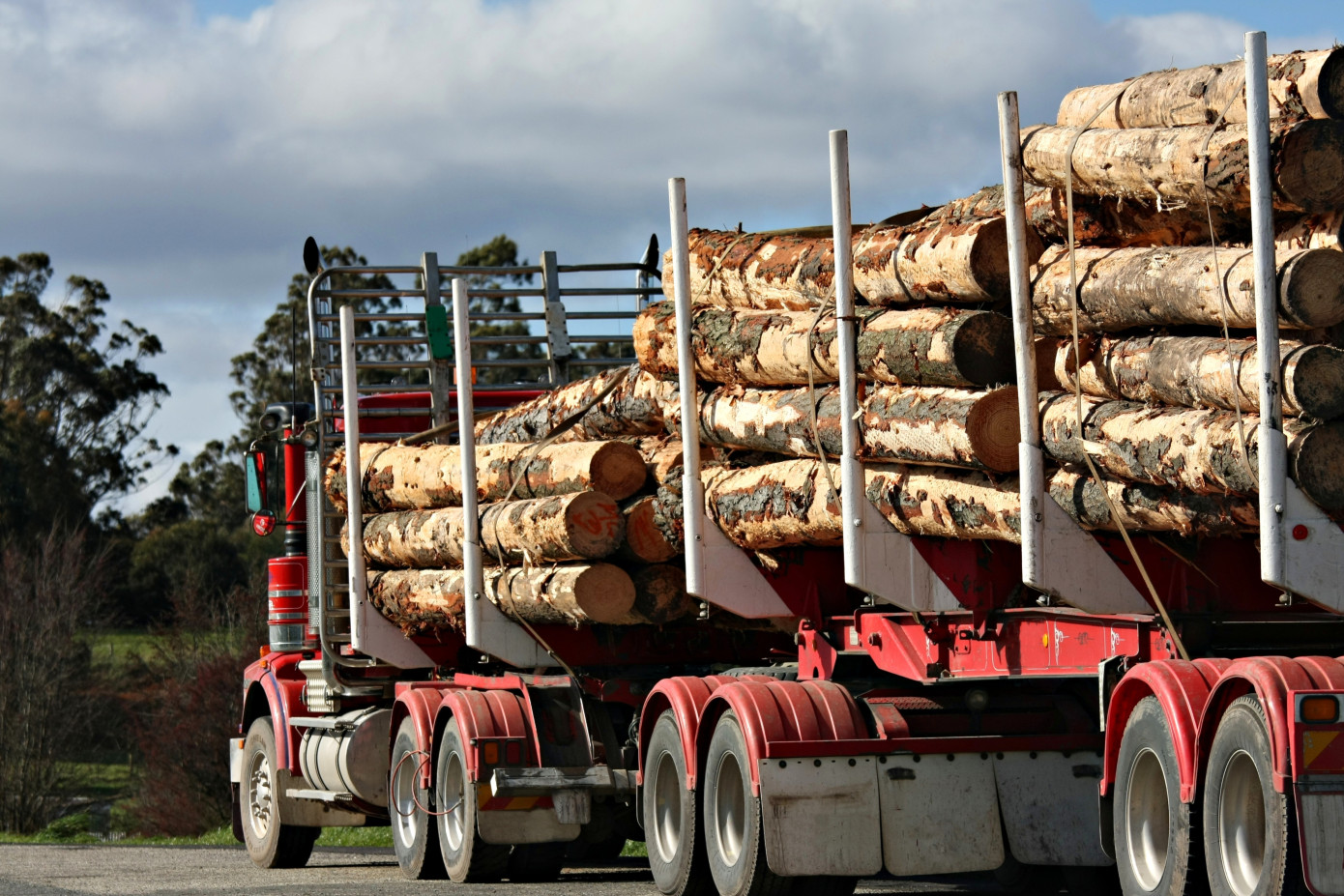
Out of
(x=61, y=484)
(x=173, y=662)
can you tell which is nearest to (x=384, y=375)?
(x=173, y=662)

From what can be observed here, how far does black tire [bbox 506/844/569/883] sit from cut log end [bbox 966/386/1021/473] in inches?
219

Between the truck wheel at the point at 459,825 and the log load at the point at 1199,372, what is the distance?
5.77m

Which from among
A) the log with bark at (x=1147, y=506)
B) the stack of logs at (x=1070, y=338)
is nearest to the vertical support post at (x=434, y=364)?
the stack of logs at (x=1070, y=338)

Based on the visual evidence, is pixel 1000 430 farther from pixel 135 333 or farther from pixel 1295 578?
pixel 135 333

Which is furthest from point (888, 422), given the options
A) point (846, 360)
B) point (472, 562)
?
point (472, 562)

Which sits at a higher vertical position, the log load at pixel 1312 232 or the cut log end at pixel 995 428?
the log load at pixel 1312 232

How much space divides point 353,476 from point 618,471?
9.95 ft

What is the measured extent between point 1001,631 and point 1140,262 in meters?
2.07

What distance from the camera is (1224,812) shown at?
7.14m

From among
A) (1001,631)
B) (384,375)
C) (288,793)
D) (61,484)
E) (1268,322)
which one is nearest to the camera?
(1268,322)

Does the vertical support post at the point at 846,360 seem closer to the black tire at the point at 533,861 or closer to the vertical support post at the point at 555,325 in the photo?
the black tire at the point at 533,861

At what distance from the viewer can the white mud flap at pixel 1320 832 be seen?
262 inches

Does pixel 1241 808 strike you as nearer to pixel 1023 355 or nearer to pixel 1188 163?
pixel 1023 355

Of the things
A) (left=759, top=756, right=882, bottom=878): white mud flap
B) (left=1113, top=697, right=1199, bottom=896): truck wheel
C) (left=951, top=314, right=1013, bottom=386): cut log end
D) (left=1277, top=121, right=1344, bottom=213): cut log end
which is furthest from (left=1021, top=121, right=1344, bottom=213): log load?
(left=759, top=756, right=882, bottom=878): white mud flap
